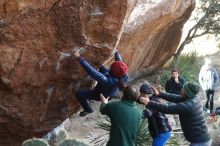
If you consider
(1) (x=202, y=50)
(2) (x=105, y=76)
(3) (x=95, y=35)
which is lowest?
(1) (x=202, y=50)

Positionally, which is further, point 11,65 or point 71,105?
point 71,105

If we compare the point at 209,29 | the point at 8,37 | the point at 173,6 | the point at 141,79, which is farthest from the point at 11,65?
the point at 209,29

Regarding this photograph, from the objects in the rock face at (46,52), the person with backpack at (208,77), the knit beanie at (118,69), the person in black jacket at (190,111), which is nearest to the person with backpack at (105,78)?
the knit beanie at (118,69)

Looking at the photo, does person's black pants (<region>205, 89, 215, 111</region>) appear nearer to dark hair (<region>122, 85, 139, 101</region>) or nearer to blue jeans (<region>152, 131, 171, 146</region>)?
blue jeans (<region>152, 131, 171, 146</region>)

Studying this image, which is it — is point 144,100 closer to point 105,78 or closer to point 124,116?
point 124,116

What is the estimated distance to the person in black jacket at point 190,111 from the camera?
7.03 metres

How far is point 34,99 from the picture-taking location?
8.62 m

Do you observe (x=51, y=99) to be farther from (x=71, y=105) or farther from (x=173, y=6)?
(x=173, y=6)

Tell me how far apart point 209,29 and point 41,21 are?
11.8 meters

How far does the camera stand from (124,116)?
639 centimetres

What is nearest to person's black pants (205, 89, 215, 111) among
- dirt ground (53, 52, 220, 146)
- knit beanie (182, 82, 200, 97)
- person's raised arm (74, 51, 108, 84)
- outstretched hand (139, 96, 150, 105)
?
dirt ground (53, 52, 220, 146)

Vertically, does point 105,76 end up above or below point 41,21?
below

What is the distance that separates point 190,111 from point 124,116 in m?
1.19

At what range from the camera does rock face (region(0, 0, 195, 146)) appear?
25.0 ft
